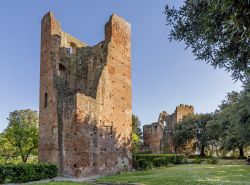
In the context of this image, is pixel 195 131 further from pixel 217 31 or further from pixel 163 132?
pixel 217 31

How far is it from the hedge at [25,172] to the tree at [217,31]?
509 inches

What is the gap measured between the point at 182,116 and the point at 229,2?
173ft

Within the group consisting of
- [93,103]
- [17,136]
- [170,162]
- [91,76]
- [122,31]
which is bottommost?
[170,162]

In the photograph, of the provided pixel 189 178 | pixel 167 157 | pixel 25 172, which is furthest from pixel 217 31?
pixel 167 157

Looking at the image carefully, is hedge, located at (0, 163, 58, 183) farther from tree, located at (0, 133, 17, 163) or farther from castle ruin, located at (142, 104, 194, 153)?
castle ruin, located at (142, 104, 194, 153)

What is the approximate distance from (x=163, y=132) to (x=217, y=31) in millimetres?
49958

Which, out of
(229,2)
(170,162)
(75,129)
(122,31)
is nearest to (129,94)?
(122,31)

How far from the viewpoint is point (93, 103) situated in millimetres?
22875

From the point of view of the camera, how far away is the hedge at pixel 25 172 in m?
17.5

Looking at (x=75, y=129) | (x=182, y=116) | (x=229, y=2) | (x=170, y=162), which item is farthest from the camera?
(x=182, y=116)

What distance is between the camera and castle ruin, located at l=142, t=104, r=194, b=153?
181 feet

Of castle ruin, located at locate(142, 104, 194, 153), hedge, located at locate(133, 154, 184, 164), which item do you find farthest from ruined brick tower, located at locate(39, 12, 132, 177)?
castle ruin, located at locate(142, 104, 194, 153)

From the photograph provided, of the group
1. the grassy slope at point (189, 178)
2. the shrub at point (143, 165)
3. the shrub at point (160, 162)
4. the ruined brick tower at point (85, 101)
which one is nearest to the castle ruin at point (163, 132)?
the shrub at point (160, 162)

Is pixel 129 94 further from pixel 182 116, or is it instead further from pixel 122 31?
pixel 182 116
